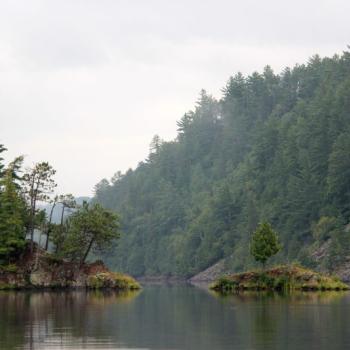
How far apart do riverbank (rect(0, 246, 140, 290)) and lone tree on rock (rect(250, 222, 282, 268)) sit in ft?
69.7

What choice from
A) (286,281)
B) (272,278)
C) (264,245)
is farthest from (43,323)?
(264,245)

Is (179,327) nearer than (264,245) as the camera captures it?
Yes

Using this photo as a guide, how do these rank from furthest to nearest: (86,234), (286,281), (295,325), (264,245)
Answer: (86,234) → (264,245) → (286,281) → (295,325)

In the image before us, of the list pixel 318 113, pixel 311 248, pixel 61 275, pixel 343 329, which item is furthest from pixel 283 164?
pixel 343 329

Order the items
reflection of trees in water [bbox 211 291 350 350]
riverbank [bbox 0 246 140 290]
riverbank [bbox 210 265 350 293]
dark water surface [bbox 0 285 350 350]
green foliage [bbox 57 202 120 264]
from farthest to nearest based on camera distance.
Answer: green foliage [bbox 57 202 120 264] → riverbank [bbox 0 246 140 290] → riverbank [bbox 210 265 350 293] → dark water surface [bbox 0 285 350 350] → reflection of trees in water [bbox 211 291 350 350]

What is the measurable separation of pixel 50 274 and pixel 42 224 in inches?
302

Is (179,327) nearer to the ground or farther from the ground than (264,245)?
nearer to the ground

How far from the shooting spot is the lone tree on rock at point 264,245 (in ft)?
339

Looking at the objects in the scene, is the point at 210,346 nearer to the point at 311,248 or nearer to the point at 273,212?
the point at 311,248

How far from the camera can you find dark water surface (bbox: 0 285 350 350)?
3809 cm

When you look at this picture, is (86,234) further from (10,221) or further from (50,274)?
(10,221)

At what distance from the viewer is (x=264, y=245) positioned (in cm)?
10375

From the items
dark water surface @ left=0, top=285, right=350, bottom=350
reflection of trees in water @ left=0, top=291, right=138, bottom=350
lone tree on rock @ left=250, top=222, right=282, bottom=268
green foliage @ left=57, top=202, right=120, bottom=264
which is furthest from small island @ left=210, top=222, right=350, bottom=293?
reflection of trees in water @ left=0, top=291, right=138, bottom=350

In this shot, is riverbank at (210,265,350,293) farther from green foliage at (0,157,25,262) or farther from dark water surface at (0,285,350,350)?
dark water surface at (0,285,350,350)
